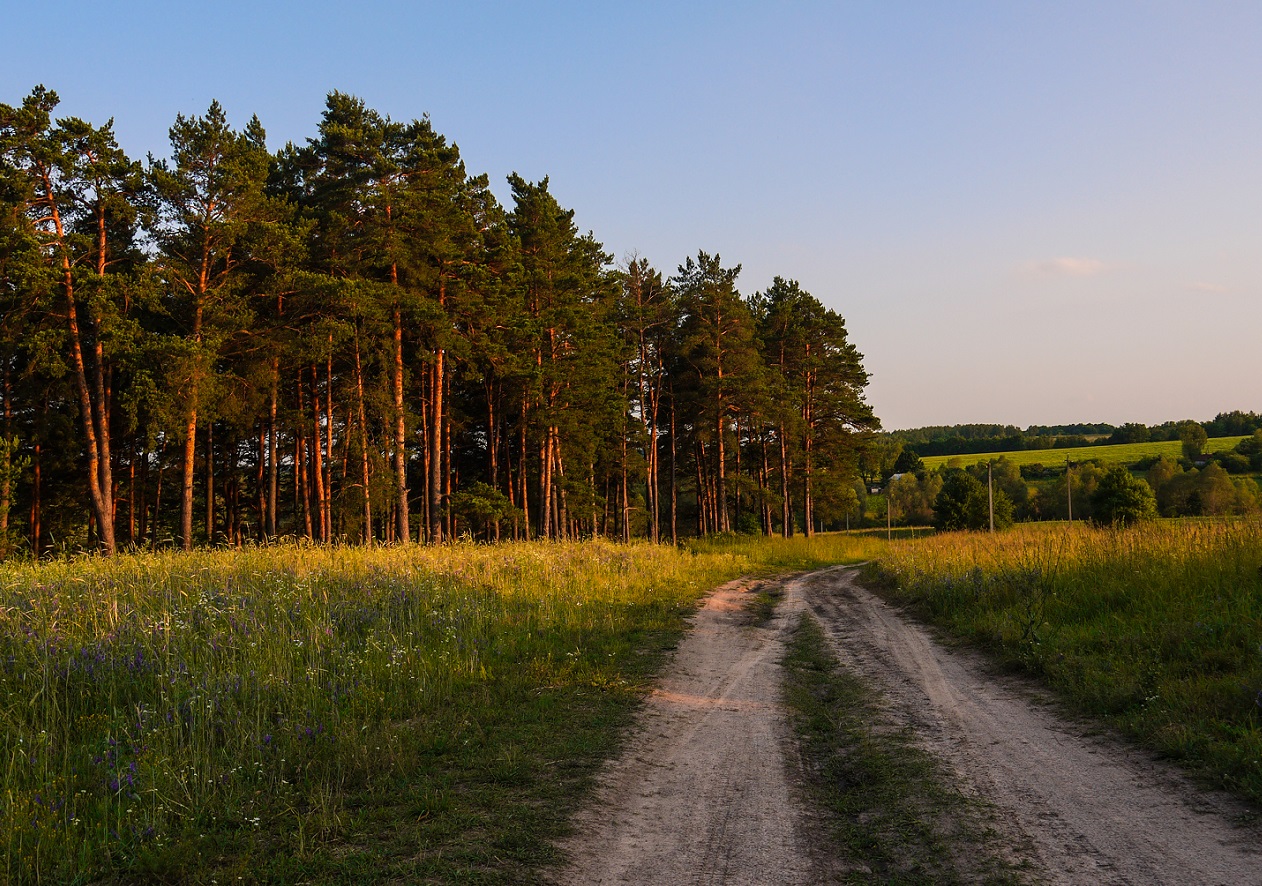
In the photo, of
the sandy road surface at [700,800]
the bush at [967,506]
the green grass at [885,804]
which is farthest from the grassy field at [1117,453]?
the sandy road surface at [700,800]

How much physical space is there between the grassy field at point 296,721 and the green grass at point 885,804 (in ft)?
5.83

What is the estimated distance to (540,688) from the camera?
7.91 meters

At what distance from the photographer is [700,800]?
5.08m

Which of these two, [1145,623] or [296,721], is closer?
[296,721]

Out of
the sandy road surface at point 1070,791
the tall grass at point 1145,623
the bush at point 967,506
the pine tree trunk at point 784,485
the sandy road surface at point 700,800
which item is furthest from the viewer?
the bush at point 967,506

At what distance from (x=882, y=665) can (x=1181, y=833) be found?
216 inches

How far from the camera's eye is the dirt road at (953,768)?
4.00m

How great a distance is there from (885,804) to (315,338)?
23230 mm

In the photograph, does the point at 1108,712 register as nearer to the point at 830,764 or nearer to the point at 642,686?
the point at 830,764

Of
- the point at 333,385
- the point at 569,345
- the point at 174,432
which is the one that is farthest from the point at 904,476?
the point at 174,432

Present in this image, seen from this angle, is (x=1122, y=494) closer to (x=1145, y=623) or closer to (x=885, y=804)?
(x=1145, y=623)

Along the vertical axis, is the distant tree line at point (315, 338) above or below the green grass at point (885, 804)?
above

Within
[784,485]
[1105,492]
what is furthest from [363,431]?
[1105,492]

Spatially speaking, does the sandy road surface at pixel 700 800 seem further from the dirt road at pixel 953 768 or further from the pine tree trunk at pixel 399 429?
the pine tree trunk at pixel 399 429
